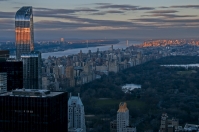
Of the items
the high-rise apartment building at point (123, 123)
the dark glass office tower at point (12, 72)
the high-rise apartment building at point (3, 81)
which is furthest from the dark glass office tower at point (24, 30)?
the high-rise apartment building at point (3, 81)

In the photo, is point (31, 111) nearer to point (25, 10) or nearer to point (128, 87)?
point (25, 10)

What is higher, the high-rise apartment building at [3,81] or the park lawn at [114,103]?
the high-rise apartment building at [3,81]

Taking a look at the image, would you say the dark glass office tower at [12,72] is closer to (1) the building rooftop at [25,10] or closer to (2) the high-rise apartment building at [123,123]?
(2) the high-rise apartment building at [123,123]

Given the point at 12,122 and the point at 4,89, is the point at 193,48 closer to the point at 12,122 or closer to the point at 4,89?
the point at 4,89

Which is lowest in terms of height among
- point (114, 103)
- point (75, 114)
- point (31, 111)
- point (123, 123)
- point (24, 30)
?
point (114, 103)

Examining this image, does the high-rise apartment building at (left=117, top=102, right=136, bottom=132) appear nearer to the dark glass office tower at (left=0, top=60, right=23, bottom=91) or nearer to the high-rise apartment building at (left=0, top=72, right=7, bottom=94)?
the dark glass office tower at (left=0, top=60, right=23, bottom=91)

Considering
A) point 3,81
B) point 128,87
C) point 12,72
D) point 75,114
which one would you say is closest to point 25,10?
point 75,114

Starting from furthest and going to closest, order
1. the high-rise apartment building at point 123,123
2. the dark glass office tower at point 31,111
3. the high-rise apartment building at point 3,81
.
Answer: the high-rise apartment building at point 123,123
the high-rise apartment building at point 3,81
the dark glass office tower at point 31,111

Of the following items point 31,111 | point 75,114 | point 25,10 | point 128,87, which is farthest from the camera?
point 128,87
